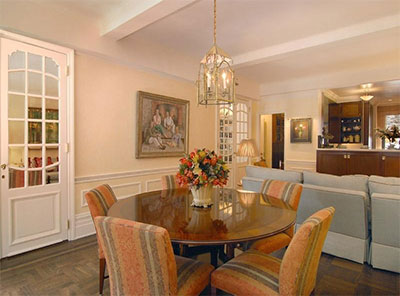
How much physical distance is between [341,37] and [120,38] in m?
3.05

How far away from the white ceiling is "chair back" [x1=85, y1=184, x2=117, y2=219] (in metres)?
1.88

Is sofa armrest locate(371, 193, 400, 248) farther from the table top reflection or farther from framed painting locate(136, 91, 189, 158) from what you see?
framed painting locate(136, 91, 189, 158)

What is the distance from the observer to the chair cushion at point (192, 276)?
1388 mm

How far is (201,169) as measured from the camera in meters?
1.85

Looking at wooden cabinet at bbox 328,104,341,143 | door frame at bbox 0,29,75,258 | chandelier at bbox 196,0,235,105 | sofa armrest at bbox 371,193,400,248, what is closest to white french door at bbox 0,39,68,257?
door frame at bbox 0,29,75,258

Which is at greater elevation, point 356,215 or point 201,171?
point 201,171

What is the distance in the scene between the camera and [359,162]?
524cm

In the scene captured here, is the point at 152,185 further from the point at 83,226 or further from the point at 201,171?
the point at 201,171

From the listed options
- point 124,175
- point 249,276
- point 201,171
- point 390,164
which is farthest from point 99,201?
point 390,164

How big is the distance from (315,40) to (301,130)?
10.1 feet

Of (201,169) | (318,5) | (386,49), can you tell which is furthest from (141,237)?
(386,49)

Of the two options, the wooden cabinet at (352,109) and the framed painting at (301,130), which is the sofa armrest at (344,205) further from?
the wooden cabinet at (352,109)

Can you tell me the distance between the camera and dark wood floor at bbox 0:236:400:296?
2027 mm

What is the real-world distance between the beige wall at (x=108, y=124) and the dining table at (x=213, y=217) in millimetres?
1433
